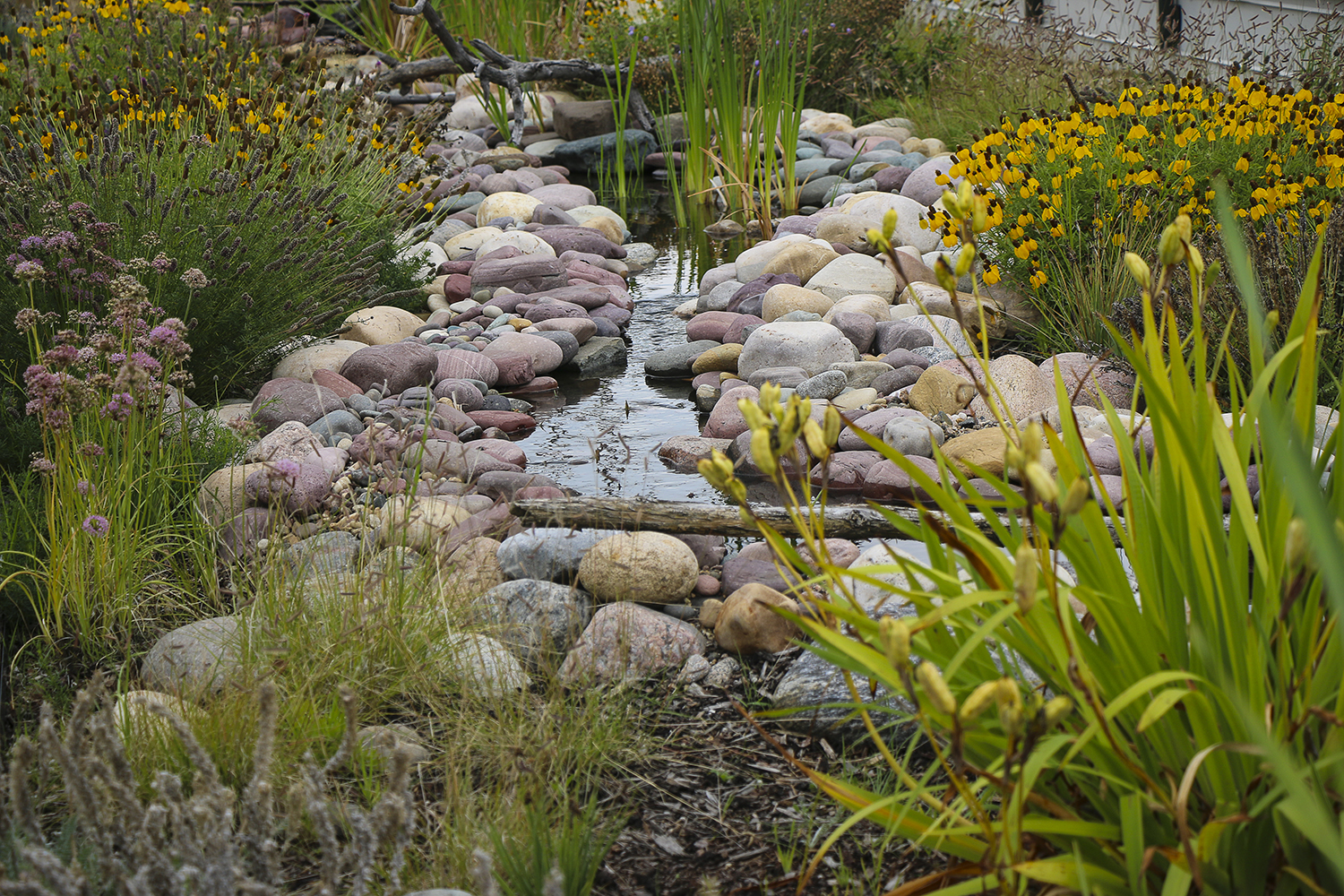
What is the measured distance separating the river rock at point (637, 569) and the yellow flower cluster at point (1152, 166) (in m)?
2.30

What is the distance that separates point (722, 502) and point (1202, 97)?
3.02m

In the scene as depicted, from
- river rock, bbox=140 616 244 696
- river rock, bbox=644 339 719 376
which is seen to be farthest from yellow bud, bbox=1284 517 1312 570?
river rock, bbox=644 339 719 376

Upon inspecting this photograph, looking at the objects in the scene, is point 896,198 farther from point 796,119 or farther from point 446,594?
point 446,594

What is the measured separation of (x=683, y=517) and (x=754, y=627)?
1.40ft

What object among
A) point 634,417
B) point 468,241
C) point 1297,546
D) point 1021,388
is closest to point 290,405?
point 634,417

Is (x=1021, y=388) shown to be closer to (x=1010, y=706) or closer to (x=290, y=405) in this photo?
(x=290, y=405)

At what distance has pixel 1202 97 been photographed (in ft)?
15.9

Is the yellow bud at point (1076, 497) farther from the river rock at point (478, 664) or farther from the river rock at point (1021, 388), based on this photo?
the river rock at point (1021, 388)

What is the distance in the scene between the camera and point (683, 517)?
9.68ft

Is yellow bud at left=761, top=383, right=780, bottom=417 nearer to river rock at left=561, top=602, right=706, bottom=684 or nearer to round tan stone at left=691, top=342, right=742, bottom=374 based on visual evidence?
river rock at left=561, top=602, right=706, bottom=684

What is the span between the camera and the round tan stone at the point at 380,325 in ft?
17.1

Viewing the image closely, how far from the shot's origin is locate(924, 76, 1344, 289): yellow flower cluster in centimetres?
430

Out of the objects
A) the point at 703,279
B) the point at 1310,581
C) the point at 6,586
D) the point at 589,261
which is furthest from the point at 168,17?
the point at 1310,581

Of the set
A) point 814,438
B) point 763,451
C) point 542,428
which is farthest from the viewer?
point 542,428
